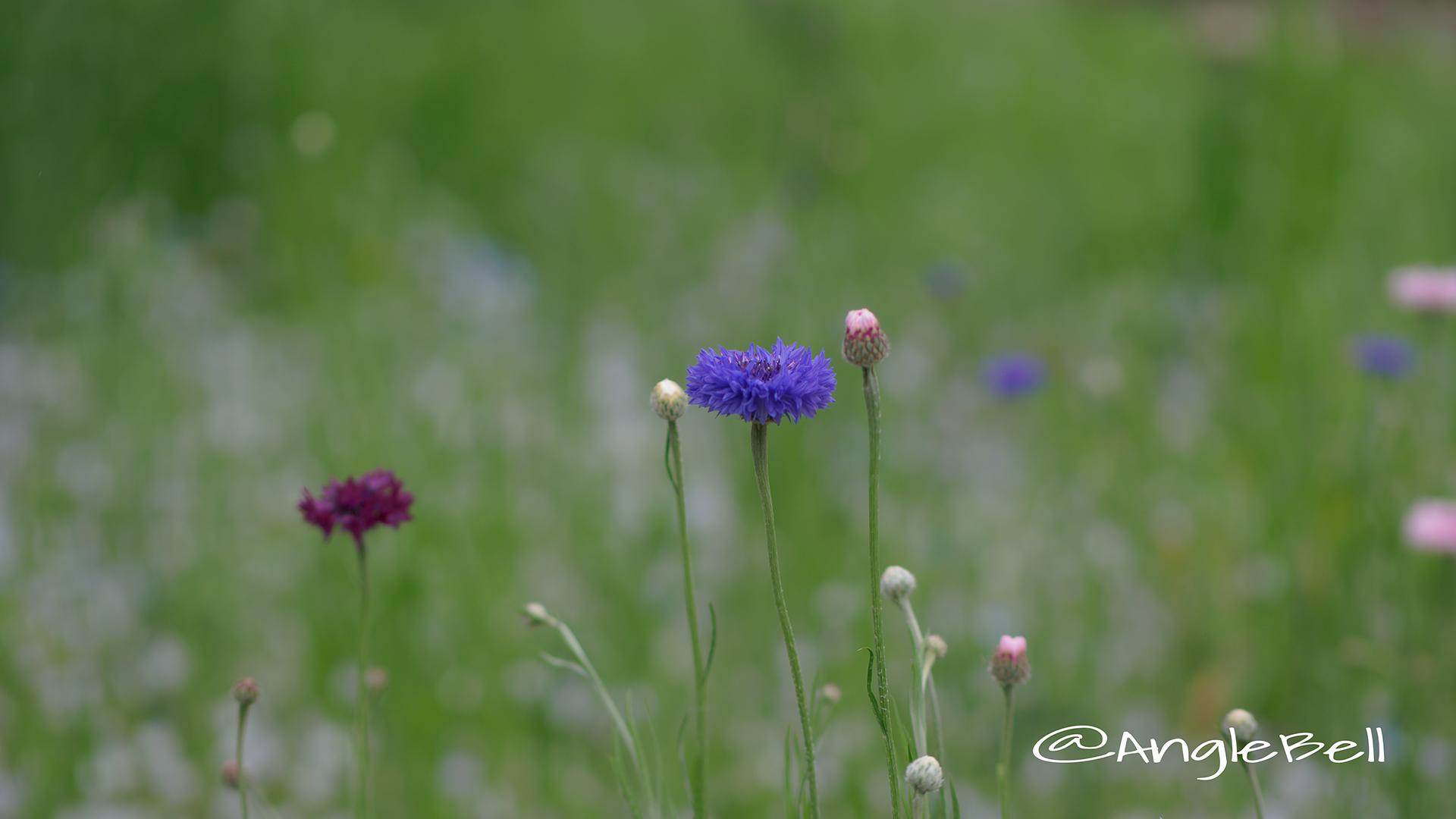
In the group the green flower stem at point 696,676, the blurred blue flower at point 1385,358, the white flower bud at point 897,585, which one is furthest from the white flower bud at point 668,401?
the blurred blue flower at point 1385,358

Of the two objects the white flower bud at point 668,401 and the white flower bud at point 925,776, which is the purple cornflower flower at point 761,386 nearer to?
the white flower bud at point 668,401

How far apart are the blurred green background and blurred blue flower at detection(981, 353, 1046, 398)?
0.12m

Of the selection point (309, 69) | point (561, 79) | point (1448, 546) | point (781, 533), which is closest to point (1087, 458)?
point (781, 533)

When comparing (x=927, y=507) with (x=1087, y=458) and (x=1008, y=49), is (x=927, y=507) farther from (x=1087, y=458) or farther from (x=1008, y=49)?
(x=1008, y=49)

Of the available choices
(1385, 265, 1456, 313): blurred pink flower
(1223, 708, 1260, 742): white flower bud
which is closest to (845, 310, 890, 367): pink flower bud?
(1223, 708, 1260, 742): white flower bud

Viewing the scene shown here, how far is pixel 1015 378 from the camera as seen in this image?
4.79ft

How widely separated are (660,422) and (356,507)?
1.47 metres

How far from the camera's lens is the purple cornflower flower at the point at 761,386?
516 mm

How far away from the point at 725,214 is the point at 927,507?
136 cm

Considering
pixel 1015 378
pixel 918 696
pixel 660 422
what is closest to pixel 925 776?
pixel 918 696

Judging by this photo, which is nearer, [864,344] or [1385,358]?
[864,344]

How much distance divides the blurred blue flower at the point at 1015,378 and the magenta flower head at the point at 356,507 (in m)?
0.99

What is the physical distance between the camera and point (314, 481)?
163cm

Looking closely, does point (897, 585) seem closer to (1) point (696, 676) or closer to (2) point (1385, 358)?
(1) point (696, 676)
